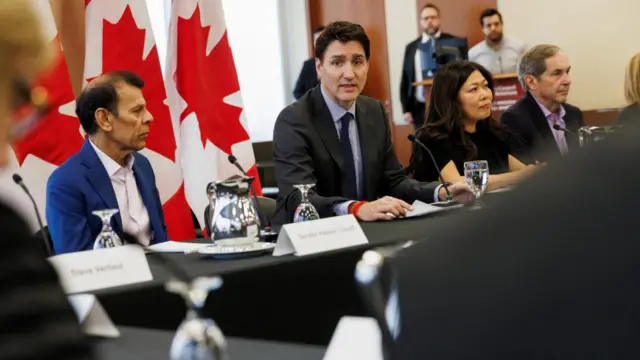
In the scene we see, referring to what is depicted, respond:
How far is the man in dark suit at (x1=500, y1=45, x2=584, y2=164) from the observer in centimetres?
414

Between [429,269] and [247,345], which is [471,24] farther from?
[429,269]

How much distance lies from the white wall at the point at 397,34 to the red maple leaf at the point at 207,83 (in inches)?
177

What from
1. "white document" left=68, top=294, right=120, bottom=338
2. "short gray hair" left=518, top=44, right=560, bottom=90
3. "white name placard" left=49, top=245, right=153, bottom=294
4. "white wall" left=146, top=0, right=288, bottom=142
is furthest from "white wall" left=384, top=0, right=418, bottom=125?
"white document" left=68, top=294, right=120, bottom=338

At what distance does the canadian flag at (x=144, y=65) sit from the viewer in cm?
396

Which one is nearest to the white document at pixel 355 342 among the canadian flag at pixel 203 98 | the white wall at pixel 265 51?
the canadian flag at pixel 203 98

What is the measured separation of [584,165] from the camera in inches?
14.9

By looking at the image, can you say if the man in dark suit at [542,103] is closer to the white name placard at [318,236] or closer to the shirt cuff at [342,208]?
the shirt cuff at [342,208]

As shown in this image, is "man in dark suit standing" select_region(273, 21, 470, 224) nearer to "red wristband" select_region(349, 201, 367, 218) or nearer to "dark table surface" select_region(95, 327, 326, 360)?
"red wristband" select_region(349, 201, 367, 218)

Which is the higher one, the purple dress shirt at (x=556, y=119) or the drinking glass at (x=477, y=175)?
the drinking glass at (x=477, y=175)

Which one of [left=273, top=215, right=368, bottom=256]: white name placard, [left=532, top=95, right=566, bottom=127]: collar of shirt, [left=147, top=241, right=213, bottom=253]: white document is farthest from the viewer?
[left=532, top=95, right=566, bottom=127]: collar of shirt

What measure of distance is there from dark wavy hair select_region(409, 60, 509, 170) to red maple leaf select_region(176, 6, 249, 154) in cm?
117

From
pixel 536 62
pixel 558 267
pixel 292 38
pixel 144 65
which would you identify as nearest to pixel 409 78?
pixel 292 38

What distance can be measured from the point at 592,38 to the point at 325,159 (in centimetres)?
485

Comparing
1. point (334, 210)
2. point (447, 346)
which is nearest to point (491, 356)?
point (447, 346)
